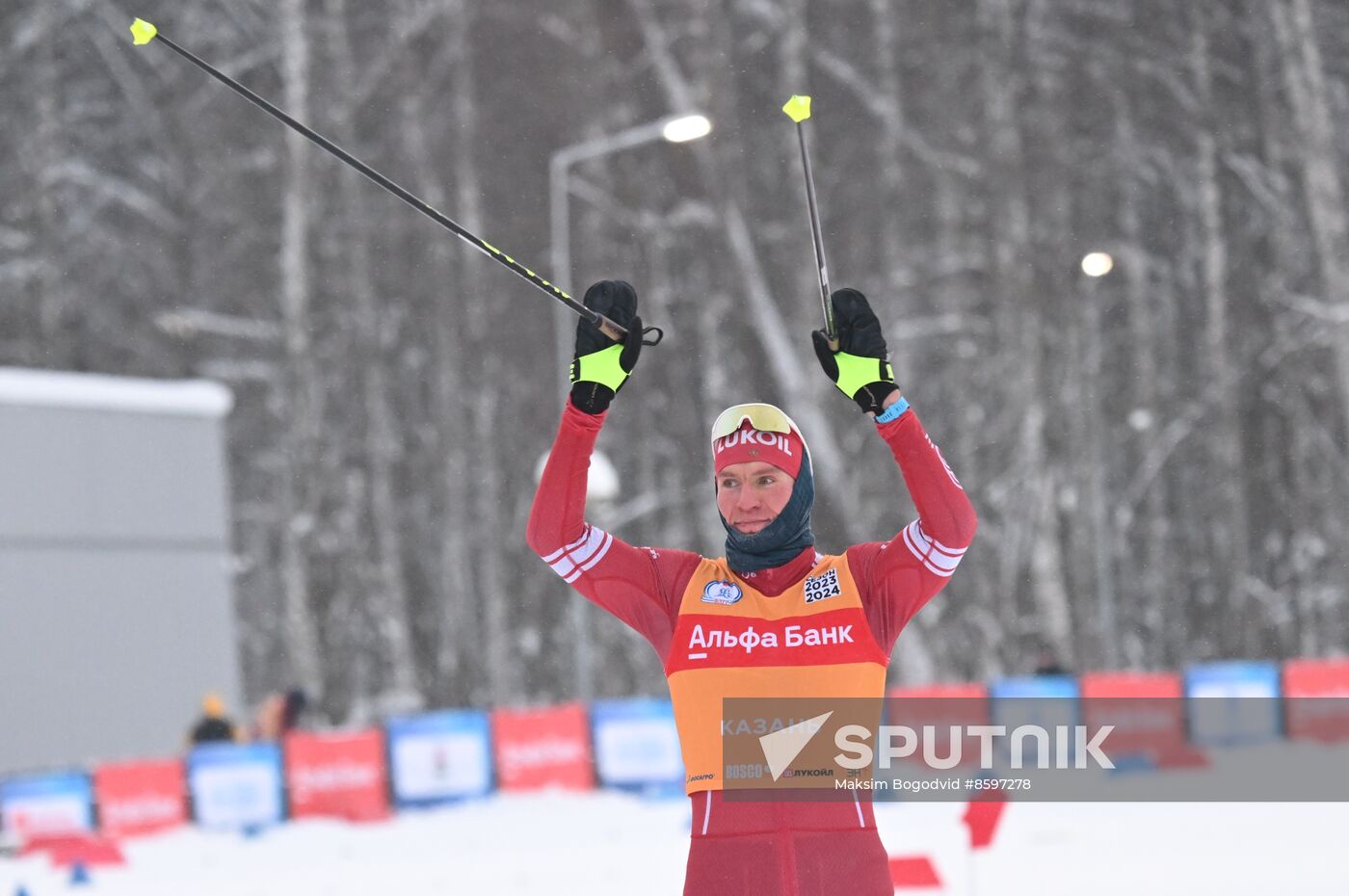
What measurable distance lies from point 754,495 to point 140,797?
40.2ft

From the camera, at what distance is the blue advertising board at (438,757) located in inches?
658

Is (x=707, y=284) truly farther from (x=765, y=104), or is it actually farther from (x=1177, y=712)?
(x=1177, y=712)

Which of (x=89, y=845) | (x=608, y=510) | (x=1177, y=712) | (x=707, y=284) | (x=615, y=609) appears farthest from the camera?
(x=707, y=284)

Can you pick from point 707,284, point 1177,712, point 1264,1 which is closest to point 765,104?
point 707,284

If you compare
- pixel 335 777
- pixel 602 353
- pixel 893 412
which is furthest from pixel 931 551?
pixel 335 777

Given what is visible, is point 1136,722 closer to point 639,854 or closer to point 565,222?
point 639,854

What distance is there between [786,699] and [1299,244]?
23607mm

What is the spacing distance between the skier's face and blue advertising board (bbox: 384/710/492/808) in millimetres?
12806

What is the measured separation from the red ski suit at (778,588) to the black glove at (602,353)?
5 centimetres

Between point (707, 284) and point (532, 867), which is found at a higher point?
point (707, 284)

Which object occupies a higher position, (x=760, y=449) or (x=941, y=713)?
(x=760, y=449)

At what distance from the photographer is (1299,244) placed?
A: 26.0 meters

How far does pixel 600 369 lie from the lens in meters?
4.29

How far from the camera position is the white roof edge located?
17797mm
